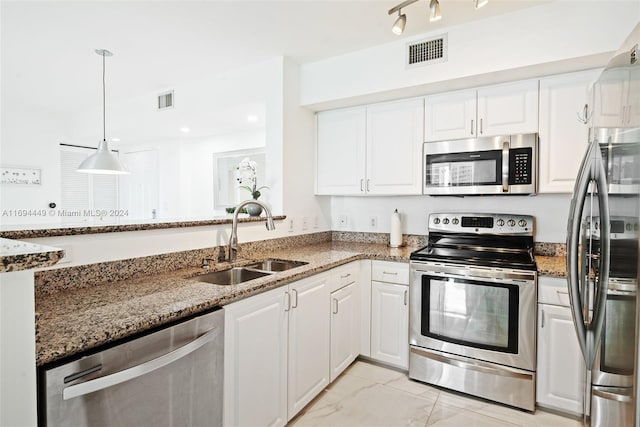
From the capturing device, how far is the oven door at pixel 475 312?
2.10 m

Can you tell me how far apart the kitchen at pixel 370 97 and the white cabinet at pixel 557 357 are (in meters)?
0.72

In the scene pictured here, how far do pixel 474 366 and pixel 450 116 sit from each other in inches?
70.1

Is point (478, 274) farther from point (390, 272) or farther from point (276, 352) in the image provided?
point (276, 352)

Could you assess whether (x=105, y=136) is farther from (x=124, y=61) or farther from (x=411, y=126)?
(x=411, y=126)

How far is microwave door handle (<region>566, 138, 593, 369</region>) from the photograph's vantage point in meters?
1.30

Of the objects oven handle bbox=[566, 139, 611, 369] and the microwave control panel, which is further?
the microwave control panel

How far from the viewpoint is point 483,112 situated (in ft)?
8.20

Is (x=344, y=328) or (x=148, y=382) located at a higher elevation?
(x=148, y=382)

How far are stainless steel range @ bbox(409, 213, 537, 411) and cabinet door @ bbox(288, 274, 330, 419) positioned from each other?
67 cm

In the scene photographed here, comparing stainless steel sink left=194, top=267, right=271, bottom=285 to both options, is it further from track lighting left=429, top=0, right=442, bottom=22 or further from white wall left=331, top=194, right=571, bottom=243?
track lighting left=429, top=0, right=442, bottom=22

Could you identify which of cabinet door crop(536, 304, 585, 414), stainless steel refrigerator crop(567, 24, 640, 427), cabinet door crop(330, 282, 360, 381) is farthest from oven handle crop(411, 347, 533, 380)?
stainless steel refrigerator crop(567, 24, 640, 427)

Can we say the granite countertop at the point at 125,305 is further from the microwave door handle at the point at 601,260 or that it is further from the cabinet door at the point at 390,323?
the microwave door handle at the point at 601,260

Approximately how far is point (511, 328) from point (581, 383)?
1.47 feet

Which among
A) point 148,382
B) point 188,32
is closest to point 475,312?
point 148,382
